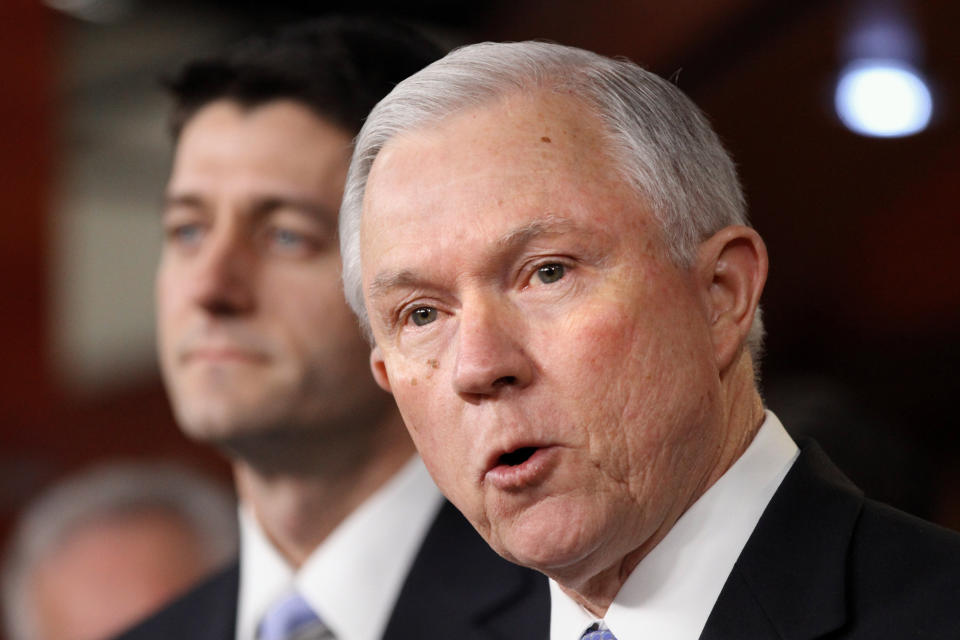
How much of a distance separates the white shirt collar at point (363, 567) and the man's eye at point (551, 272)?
24.1 inches

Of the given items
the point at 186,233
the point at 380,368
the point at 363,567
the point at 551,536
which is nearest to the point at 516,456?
the point at 551,536

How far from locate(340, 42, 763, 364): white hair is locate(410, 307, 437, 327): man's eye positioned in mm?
134

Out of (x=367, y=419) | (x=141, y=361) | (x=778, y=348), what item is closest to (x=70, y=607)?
(x=367, y=419)

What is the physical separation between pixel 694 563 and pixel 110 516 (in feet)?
5.68

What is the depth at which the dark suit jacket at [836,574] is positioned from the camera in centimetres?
94

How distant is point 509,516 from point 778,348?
38.9 inches

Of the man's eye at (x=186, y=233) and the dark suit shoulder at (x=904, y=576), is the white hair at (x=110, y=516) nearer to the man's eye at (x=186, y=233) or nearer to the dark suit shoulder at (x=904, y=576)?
the man's eye at (x=186, y=233)

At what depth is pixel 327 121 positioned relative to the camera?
155 centimetres

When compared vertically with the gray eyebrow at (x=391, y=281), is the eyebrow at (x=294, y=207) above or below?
below

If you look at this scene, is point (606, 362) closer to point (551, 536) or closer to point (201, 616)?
point (551, 536)

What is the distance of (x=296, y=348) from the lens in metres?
1.52

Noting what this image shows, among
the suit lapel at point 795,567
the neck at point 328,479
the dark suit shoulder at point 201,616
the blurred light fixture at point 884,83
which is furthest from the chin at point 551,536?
the blurred light fixture at point 884,83

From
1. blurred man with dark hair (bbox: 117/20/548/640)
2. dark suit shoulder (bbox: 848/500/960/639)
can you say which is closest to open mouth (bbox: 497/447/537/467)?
dark suit shoulder (bbox: 848/500/960/639)

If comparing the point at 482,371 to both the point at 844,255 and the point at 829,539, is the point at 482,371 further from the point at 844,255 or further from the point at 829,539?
the point at 844,255
